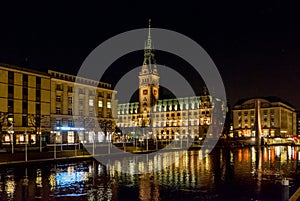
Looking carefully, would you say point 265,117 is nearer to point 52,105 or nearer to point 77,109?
point 77,109

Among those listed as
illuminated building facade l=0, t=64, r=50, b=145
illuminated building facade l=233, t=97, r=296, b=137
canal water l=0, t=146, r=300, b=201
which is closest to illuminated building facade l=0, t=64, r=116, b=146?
illuminated building facade l=0, t=64, r=50, b=145

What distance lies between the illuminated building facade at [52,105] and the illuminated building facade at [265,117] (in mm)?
96063

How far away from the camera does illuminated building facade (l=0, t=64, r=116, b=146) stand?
68.9 m

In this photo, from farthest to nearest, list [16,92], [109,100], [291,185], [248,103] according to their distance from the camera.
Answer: [248,103]
[109,100]
[16,92]
[291,185]

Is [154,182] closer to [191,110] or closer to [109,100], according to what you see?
[109,100]

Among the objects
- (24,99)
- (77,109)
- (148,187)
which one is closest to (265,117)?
(77,109)

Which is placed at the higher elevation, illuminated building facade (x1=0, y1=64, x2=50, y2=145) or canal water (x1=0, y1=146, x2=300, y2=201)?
illuminated building facade (x1=0, y1=64, x2=50, y2=145)

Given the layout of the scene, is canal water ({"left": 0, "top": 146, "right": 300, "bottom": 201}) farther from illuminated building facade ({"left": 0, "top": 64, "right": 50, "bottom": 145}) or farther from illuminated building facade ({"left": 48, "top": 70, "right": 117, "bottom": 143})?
illuminated building facade ({"left": 48, "top": 70, "right": 117, "bottom": 143})

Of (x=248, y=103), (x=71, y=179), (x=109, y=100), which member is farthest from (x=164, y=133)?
(x=71, y=179)

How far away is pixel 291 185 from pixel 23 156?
2748 cm

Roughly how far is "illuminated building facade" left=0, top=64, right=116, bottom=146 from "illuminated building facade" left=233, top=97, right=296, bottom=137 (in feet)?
315

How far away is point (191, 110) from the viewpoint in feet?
632

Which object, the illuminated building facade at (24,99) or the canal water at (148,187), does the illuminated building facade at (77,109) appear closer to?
the illuminated building facade at (24,99)

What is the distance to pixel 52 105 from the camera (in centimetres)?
7981
